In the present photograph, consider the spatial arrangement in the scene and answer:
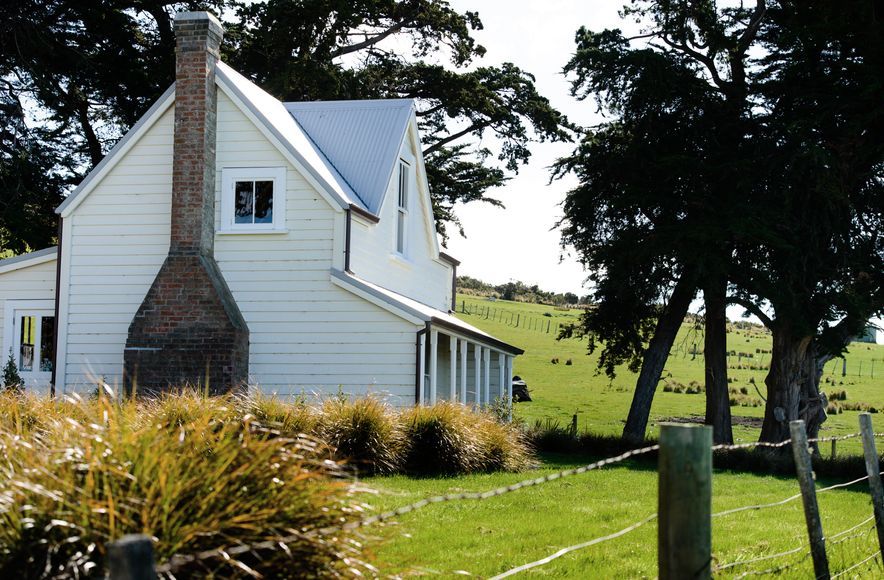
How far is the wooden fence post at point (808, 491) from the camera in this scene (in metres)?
6.04

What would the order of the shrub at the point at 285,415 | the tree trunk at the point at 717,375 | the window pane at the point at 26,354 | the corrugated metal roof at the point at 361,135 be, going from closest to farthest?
the shrub at the point at 285,415, the window pane at the point at 26,354, the corrugated metal roof at the point at 361,135, the tree trunk at the point at 717,375

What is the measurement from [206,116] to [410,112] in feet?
18.6

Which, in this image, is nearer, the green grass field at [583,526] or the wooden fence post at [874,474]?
the wooden fence post at [874,474]

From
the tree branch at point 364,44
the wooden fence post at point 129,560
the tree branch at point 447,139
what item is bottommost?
the wooden fence post at point 129,560

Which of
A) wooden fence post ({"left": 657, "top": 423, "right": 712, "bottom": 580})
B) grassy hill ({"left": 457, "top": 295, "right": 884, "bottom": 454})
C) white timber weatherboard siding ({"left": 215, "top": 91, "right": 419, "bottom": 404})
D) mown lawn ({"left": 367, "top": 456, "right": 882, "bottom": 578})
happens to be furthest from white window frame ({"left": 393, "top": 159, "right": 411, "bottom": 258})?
wooden fence post ({"left": 657, "top": 423, "right": 712, "bottom": 580})

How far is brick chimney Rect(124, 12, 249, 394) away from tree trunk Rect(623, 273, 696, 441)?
12056 mm

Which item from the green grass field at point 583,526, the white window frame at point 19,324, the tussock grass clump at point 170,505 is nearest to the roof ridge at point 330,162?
the white window frame at point 19,324

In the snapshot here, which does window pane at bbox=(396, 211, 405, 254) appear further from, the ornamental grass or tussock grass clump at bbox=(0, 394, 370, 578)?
tussock grass clump at bbox=(0, 394, 370, 578)

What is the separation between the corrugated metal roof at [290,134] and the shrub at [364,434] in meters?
6.52

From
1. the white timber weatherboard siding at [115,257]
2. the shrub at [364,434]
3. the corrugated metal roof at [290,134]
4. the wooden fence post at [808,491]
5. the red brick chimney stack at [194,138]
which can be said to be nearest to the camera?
the wooden fence post at [808,491]

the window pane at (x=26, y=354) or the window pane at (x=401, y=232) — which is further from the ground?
the window pane at (x=401, y=232)

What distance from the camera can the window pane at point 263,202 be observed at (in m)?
20.5

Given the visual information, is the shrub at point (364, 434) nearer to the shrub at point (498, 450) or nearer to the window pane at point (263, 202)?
the shrub at point (498, 450)

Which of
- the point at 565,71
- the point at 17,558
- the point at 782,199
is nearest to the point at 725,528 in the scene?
the point at 17,558
